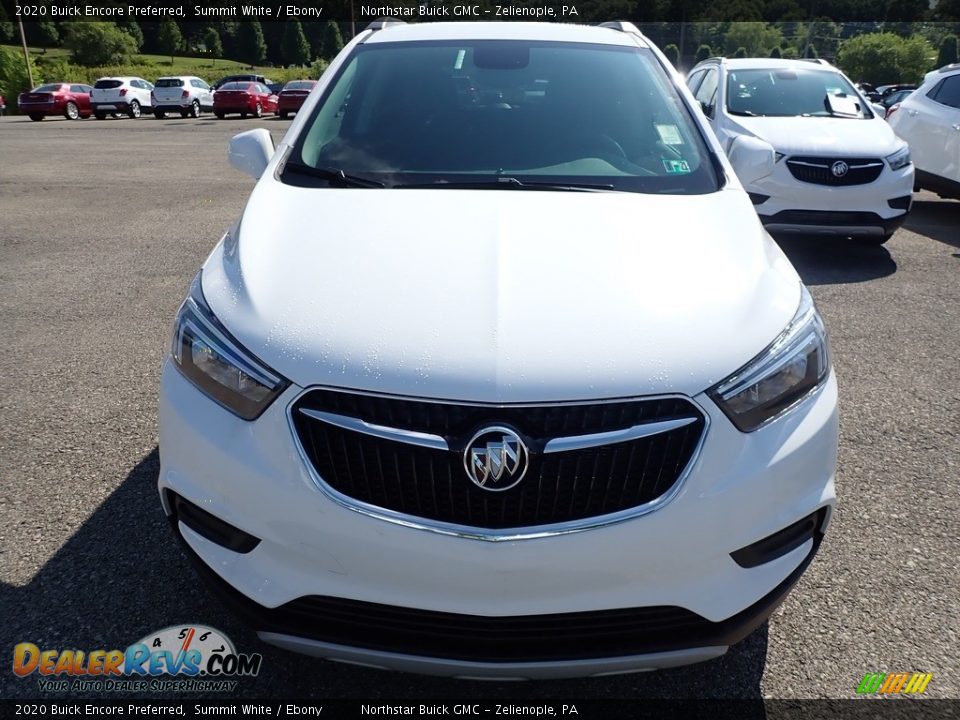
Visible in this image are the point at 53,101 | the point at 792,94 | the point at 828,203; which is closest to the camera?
the point at 828,203

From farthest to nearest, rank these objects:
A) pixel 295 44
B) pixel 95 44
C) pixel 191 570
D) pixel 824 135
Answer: pixel 295 44
pixel 95 44
pixel 824 135
pixel 191 570

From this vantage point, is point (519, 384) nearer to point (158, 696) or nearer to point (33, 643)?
point (158, 696)

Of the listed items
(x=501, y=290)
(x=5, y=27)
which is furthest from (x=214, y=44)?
(x=501, y=290)

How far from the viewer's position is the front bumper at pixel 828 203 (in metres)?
6.85

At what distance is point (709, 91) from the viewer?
28.7ft

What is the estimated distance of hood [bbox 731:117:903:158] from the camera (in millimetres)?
6934

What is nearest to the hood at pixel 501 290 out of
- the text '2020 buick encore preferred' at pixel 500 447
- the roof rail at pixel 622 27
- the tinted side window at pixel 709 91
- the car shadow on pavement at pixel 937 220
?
the text '2020 buick encore preferred' at pixel 500 447

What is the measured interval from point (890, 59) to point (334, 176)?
57.2 meters

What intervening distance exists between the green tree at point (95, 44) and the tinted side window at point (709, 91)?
7847cm

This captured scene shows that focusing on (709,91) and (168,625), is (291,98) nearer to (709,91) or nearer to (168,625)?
(709,91)

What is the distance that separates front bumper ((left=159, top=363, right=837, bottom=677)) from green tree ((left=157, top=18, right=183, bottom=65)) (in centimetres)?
10716

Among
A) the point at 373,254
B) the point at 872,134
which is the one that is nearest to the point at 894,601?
the point at 373,254

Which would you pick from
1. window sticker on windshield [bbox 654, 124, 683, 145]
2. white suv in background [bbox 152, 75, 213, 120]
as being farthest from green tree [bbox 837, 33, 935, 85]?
window sticker on windshield [bbox 654, 124, 683, 145]

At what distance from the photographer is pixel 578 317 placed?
196 centimetres
